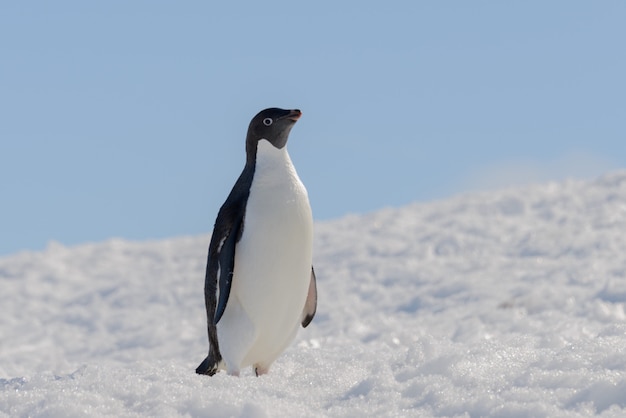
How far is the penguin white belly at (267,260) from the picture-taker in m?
5.95

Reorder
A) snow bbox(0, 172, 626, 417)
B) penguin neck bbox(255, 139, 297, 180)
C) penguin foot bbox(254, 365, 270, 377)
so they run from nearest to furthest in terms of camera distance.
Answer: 1. snow bbox(0, 172, 626, 417)
2. penguin neck bbox(255, 139, 297, 180)
3. penguin foot bbox(254, 365, 270, 377)

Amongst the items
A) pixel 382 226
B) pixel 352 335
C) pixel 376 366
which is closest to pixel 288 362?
pixel 376 366

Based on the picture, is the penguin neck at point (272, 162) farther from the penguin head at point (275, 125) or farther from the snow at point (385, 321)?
the snow at point (385, 321)

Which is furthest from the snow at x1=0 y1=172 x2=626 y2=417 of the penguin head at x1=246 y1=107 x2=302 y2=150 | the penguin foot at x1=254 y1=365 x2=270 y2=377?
the penguin head at x1=246 y1=107 x2=302 y2=150

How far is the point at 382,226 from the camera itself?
1689 cm

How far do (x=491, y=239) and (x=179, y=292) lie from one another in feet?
14.8

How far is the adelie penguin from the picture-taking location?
5.95m

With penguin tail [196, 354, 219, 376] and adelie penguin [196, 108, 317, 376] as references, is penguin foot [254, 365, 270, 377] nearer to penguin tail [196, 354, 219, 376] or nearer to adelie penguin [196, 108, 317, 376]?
adelie penguin [196, 108, 317, 376]

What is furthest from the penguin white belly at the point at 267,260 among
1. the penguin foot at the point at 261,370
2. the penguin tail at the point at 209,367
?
Answer: the penguin tail at the point at 209,367

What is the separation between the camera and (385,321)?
12531mm

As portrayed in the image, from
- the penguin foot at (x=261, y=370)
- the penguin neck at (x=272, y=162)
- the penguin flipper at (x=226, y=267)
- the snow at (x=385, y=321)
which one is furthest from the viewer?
the penguin foot at (x=261, y=370)

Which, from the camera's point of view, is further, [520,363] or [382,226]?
[382,226]

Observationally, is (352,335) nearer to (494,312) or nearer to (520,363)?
(494,312)

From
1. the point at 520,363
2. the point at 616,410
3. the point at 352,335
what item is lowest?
the point at 616,410
